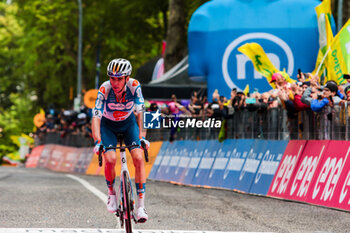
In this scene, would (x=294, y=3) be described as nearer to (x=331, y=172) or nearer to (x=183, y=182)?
(x=183, y=182)

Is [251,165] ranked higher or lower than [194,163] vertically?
higher

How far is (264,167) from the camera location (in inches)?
650

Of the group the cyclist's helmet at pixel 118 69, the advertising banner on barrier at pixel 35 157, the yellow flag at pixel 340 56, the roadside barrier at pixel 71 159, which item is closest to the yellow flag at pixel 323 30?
the yellow flag at pixel 340 56

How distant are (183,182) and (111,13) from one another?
2573 cm

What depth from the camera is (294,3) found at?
22859mm

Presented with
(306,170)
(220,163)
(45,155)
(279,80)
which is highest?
(279,80)

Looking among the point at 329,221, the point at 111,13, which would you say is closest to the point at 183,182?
the point at 329,221

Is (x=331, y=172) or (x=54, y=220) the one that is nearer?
(x=54, y=220)

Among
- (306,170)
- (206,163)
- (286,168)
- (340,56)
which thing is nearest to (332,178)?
(306,170)

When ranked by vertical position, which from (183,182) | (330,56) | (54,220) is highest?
(330,56)

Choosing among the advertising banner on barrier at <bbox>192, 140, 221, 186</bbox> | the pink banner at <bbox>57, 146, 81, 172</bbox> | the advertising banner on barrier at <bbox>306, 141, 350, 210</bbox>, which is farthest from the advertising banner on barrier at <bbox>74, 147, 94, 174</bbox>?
the advertising banner on barrier at <bbox>306, 141, 350, 210</bbox>

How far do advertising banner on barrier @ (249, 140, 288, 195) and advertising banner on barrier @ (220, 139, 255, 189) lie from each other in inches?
→ 40.4

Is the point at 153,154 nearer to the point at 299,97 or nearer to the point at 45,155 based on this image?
the point at 299,97

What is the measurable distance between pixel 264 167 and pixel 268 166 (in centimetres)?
17
